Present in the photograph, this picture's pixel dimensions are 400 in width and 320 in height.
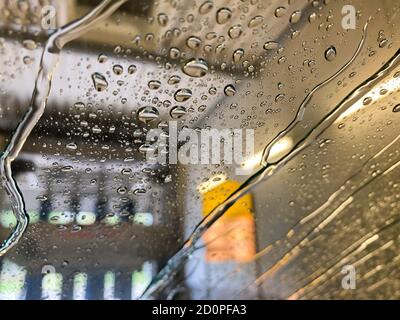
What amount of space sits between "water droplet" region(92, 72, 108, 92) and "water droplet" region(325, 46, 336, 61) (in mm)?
422

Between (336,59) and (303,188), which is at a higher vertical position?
(336,59)

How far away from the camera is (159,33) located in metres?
0.68

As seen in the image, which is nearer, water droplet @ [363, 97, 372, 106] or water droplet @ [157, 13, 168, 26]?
water droplet @ [157, 13, 168, 26]

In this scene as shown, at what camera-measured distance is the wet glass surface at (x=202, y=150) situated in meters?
0.68

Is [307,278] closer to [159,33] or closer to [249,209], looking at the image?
[249,209]

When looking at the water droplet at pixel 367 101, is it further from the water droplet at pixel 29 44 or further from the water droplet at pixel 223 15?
the water droplet at pixel 29 44

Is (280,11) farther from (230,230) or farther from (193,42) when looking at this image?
(230,230)

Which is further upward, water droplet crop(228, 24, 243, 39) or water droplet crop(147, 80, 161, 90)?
water droplet crop(228, 24, 243, 39)

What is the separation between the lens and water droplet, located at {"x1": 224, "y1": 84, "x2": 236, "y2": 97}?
2.39 ft

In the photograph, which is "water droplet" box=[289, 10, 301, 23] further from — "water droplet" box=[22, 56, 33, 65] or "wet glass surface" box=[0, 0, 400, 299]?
"water droplet" box=[22, 56, 33, 65]

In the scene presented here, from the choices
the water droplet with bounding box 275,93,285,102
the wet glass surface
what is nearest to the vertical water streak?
the wet glass surface
